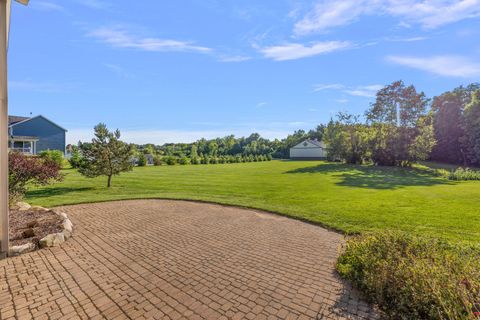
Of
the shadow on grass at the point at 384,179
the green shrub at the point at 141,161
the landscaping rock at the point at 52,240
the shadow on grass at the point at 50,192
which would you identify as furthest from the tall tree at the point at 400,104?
the landscaping rock at the point at 52,240

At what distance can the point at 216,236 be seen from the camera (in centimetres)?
568

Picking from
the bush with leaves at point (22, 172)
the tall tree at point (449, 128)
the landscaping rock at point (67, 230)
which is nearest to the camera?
the landscaping rock at point (67, 230)

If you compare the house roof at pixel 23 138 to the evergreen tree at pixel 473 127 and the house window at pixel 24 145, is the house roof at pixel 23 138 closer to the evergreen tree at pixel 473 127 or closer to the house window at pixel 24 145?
the house window at pixel 24 145

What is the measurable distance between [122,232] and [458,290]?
6.31m

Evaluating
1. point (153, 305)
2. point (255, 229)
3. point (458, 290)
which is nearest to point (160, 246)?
point (153, 305)

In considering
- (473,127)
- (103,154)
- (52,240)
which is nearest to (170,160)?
(103,154)

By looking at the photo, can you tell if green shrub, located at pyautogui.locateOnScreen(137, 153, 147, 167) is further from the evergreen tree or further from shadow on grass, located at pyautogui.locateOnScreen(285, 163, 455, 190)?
the evergreen tree

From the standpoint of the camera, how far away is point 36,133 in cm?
3138

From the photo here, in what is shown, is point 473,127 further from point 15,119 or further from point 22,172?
point 15,119

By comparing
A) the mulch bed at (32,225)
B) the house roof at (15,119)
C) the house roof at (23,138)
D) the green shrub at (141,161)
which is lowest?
the mulch bed at (32,225)

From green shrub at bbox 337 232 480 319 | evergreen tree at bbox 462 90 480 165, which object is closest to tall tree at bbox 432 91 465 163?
evergreen tree at bbox 462 90 480 165

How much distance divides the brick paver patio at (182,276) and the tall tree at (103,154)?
756cm

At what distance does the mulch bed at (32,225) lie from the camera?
16.3ft

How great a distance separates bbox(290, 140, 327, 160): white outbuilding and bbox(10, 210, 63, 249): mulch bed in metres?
48.4
